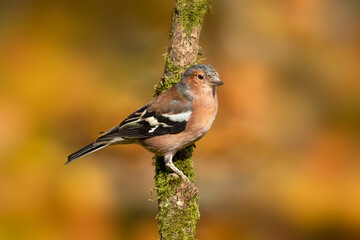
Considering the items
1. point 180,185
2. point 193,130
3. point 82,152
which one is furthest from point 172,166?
point 82,152

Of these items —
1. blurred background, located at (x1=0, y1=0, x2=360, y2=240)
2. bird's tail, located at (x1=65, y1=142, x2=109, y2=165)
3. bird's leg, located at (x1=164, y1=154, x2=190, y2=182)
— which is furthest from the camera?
blurred background, located at (x1=0, y1=0, x2=360, y2=240)

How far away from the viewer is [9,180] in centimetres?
898

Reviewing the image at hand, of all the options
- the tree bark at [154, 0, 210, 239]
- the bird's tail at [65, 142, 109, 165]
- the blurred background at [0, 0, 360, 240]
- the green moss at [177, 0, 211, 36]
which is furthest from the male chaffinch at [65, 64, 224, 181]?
the blurred background at [0, 0, 360, 240]

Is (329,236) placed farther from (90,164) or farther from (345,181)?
(90,164)

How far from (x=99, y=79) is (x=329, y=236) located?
5.47 m

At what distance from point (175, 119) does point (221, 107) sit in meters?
3.90

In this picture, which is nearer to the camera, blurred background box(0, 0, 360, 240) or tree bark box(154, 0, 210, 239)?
tree bark box(154, 0, 210, 239)

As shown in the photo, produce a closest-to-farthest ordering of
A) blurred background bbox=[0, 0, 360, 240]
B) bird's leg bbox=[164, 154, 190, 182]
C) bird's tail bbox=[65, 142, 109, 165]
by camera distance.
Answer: bird's leg bbox=[164, 154, 190, 182]
bird's tail bbox=[65, 142, 109, 165]
blurred background bbox=[0, 0, 360, 240]

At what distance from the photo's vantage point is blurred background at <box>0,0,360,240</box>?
30.5 ft

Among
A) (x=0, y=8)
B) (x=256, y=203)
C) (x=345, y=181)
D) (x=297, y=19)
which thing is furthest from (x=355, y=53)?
(x=0, y=8)

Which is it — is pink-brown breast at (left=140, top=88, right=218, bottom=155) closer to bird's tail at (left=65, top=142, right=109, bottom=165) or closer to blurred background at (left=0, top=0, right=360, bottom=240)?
bird's tail at (left=65, top=142, right=109, bottom=165)

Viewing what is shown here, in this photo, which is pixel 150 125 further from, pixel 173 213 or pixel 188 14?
pixel 188 14

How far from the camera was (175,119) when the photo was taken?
5691 mm

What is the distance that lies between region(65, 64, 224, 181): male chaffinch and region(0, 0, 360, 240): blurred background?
12.1 ft
